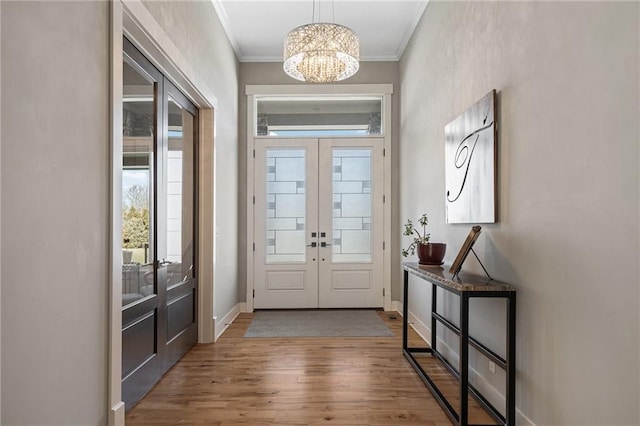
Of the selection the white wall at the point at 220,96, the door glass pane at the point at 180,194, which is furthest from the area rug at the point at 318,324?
the door glass pane at the point at 180,194

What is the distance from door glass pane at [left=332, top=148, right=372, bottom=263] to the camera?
17.5 ft

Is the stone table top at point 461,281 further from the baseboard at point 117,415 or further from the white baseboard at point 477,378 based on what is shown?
the baseboard at point 117,415

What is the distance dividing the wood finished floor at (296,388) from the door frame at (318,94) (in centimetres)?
148

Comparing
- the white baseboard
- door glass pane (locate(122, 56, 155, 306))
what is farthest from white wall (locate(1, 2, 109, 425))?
the white baseboard

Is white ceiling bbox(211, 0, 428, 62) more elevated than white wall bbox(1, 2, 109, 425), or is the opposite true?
white ceiling bbox(211, 0, 428, 62)

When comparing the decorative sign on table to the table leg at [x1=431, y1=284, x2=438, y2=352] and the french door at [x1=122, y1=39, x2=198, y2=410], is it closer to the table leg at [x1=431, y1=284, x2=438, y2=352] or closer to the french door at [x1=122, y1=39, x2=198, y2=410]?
the table leg at [x1=431, y1=284, x2=438, y2=352]

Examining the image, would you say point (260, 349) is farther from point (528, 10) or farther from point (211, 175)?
point (528, 10)

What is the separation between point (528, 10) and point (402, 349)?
2728 millimetres

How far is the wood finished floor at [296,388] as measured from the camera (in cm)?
238

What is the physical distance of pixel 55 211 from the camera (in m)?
1.61

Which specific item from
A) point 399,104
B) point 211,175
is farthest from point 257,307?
point 399,104

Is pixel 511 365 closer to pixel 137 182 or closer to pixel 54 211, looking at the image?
pixel 54 211

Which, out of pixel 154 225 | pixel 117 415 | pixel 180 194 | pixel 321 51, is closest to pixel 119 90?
pixel 154 225

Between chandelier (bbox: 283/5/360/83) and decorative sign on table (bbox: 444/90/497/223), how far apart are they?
1092 millimetres
